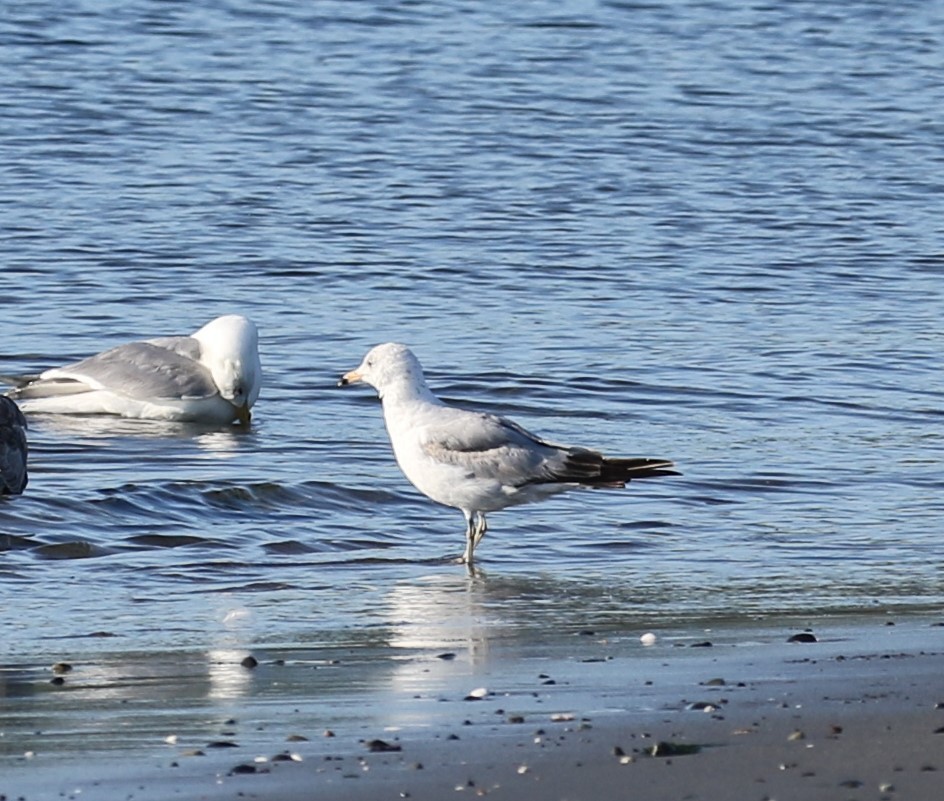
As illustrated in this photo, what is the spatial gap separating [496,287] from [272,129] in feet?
17.9

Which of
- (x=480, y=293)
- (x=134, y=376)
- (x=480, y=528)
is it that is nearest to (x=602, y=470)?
(x=480, y=528)

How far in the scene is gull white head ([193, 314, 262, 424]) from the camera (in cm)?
1139

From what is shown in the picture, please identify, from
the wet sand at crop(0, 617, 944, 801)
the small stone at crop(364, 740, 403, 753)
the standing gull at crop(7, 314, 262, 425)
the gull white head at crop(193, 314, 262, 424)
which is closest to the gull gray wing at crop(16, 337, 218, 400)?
the standing gull at crop(7, 314, 262, 425)

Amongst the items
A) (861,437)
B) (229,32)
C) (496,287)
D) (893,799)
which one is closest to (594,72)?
(229,32)

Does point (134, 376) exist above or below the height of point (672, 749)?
below

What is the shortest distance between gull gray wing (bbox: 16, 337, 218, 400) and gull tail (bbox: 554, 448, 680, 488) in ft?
12.1

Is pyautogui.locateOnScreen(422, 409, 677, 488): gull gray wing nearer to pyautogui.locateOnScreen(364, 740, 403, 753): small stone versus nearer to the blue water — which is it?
the blue water

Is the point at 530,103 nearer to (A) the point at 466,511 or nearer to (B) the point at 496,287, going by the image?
(B) the point at 496,287

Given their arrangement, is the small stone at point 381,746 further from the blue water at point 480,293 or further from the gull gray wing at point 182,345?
the gull gray wing at point 182,345

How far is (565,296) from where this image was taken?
46.0 ft

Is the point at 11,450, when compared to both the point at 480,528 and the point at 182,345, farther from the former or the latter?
the point at 182,345

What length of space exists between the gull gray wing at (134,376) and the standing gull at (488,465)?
332cm

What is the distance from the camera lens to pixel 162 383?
38.1ft

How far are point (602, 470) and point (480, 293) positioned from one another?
5.85 meters
